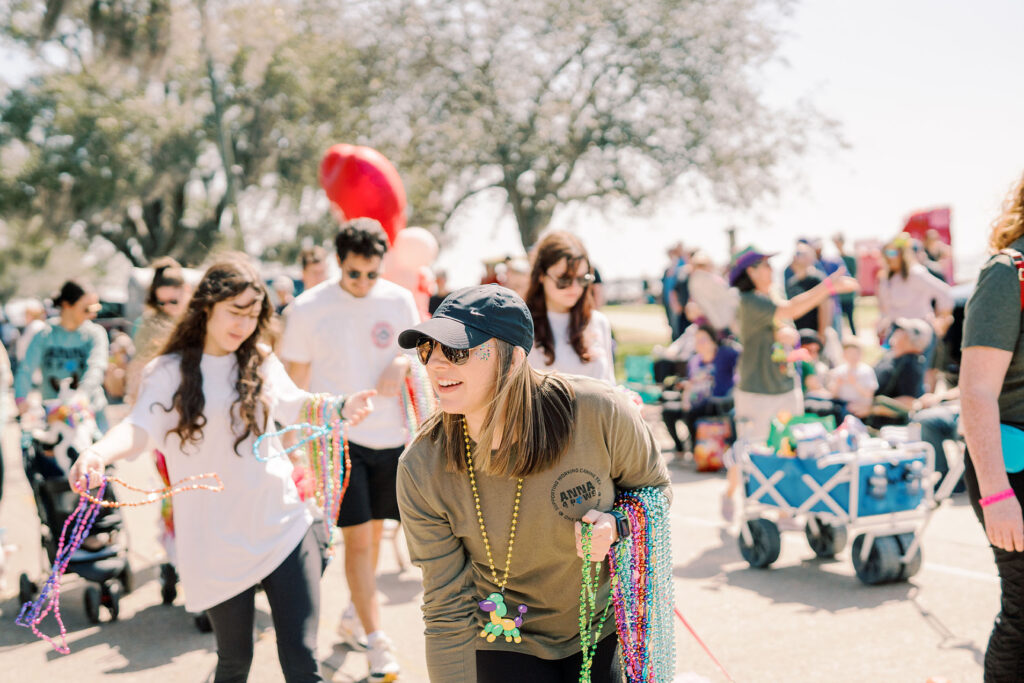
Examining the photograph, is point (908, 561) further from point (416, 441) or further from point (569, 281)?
point (416, 441)

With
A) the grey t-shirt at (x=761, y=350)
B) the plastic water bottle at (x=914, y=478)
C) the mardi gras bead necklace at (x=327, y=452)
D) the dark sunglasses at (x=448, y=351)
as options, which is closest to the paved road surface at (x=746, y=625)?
the plastic water bottle at (x=914, y=478)

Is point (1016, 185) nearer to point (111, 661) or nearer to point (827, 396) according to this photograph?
point (111, 661)

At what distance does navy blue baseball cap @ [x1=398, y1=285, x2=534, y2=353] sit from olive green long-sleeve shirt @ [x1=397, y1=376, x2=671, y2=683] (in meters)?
0.30

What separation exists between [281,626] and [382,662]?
43.4 inches

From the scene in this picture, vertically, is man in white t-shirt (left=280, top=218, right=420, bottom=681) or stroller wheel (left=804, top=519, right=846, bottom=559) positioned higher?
man in white t-shirt (left=280, top=218, right=420, bottom=681)

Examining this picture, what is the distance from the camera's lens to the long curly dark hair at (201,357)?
3107 mm

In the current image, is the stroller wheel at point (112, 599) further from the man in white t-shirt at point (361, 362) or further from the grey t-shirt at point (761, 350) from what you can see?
the grey t-shirt at point (761, 350)

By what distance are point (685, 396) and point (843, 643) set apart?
4.76 m

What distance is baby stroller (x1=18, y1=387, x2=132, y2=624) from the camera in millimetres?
5105

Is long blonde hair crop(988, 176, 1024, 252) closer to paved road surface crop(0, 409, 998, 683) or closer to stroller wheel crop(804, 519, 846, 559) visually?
paved road surface crop(0, 409, 998, 683)

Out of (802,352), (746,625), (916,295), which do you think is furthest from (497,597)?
(916,295)

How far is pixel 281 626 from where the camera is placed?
3.00m

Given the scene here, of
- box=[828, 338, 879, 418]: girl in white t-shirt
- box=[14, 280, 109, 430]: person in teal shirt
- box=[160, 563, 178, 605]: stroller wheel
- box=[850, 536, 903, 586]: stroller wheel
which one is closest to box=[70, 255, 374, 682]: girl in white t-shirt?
box=[160, 563, 178, 605]: stroller wheel

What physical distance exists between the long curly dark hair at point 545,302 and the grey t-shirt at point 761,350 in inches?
84.2
